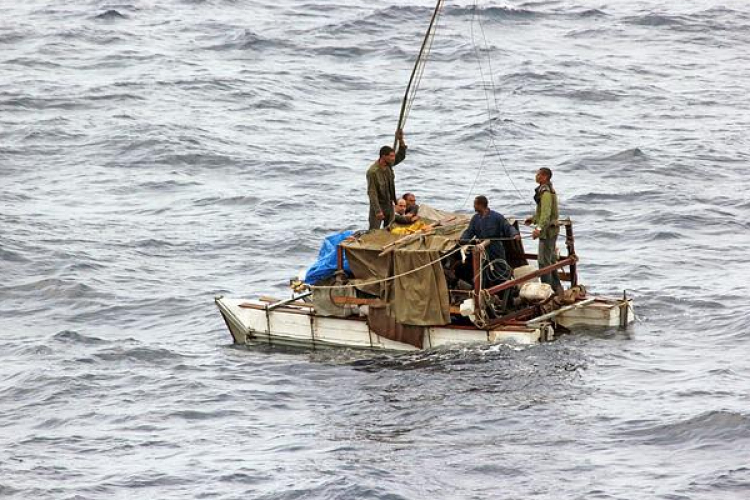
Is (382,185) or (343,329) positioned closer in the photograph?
(343,329)

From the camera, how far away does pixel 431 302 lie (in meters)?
19.1

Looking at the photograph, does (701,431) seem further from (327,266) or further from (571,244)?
(327,266)

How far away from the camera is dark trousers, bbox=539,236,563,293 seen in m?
19.7

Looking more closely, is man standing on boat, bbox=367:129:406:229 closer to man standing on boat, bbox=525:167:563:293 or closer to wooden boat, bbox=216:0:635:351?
wooden boat, bbox=216:0:635:351

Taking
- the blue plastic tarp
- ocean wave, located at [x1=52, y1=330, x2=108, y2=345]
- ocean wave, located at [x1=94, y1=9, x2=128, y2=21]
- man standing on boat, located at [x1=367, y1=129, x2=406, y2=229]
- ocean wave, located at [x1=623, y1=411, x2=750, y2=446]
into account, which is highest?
ocean wave, located at [x1=94, y1=9, x2=128, y2=21]

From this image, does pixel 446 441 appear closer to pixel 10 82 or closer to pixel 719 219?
pixel 719 219

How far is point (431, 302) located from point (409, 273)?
0.47 m

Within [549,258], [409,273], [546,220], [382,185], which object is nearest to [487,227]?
[546,220]

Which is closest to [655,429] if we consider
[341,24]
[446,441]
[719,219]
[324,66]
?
[446,441]

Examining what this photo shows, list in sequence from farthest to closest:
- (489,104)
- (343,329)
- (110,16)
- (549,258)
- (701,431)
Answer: (110,16) → (489,104) → (343,329) → (549,258) → (701,431)

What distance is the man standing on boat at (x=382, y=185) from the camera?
20.1 meters

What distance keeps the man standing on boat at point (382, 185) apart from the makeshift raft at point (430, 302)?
17.4 inches

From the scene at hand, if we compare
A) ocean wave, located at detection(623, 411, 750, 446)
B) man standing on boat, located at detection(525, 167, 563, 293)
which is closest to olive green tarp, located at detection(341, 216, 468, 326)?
man standing on boat, located at detection(525, 167, 563, 293)

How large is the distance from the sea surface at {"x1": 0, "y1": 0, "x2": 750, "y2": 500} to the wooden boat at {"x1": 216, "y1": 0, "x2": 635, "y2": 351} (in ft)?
0.98
